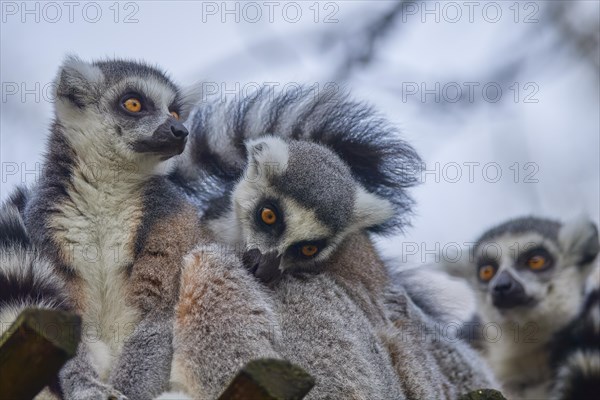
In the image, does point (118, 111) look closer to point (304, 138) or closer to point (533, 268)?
point (304, 138)

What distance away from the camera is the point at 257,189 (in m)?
4.46

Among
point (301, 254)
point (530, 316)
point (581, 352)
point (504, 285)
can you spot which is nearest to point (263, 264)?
point (301, 254)

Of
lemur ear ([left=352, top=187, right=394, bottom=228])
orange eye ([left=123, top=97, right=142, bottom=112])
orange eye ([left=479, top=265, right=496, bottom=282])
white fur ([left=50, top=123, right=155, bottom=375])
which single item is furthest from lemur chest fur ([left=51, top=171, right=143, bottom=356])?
orange eye ([left=479, top=265, right=496, bottom=282])

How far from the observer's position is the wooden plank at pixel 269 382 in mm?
2061

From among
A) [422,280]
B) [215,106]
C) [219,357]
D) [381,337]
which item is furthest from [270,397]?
[422,280]

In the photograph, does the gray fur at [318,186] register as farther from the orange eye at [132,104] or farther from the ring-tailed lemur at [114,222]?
the orange eye at [132,104]

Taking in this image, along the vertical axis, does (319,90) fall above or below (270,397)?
above

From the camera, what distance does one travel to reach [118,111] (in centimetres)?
438

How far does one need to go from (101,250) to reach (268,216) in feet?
3.12

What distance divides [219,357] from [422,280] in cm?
293

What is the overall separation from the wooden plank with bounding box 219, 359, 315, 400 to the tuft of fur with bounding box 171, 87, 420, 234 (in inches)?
110

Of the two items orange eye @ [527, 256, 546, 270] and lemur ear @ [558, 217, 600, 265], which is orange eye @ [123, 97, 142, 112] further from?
lemur ear @ [558, 217, 600, 265]

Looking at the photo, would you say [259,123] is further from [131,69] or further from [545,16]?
[545,16]

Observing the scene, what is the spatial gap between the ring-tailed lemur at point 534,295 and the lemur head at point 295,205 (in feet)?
6.86
